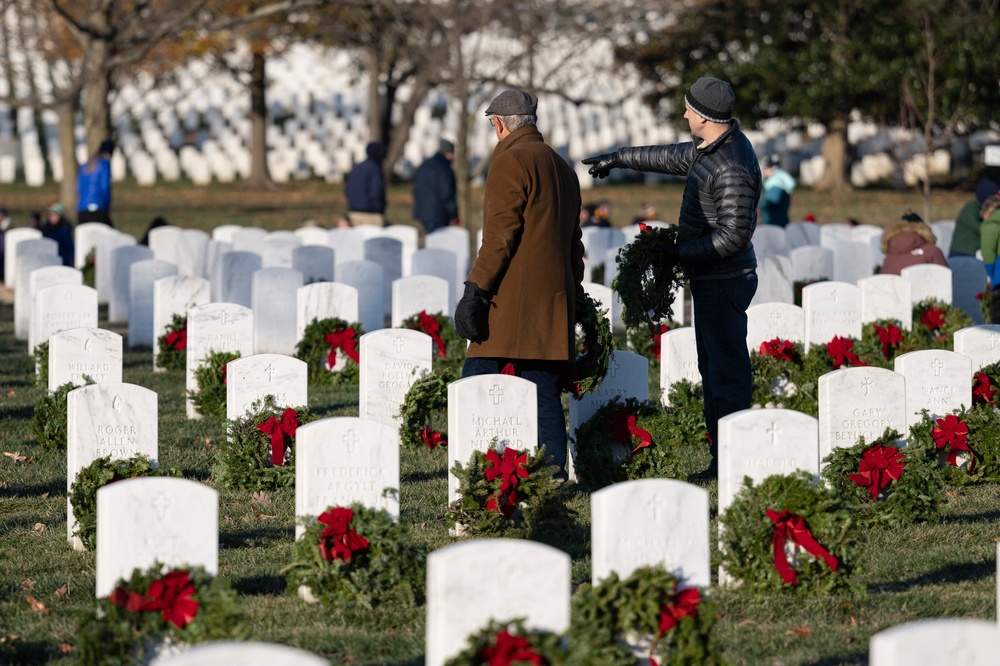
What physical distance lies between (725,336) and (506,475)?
157cm

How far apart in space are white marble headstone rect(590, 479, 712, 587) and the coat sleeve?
6.85ft

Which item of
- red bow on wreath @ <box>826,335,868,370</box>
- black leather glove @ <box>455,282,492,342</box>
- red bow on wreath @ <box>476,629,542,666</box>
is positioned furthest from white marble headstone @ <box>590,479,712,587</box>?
red bow on wreath @ <box>826,335,868,370</box>

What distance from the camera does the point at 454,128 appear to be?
45.3 m

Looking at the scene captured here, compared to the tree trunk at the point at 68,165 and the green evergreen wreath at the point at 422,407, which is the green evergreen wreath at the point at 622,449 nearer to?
the green evergreen wreath at the point at 422,407

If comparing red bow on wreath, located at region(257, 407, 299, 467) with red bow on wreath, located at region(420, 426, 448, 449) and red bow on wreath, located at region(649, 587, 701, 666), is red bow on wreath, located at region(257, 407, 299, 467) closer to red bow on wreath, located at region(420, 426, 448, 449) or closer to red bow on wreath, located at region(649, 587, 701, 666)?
red bow on wreath, located at region(420, 426, 448, 449)

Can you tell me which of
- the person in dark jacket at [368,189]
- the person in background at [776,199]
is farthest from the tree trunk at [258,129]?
the person in background at [776,199]

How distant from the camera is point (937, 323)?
39.0 ft

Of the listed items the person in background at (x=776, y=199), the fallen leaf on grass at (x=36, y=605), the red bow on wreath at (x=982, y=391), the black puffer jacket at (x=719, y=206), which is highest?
the person in background at (x=776, y=199)

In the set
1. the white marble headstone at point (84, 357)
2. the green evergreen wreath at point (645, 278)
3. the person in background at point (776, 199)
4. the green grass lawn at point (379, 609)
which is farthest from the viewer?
the person in background at point (776, 199)

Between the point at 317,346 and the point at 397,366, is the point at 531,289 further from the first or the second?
the point at 317,346

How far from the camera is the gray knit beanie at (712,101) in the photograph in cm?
731

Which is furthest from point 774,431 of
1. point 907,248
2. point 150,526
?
point 907,248

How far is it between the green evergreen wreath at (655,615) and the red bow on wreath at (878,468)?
2408mm

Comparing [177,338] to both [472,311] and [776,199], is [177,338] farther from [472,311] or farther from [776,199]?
[776,199]
